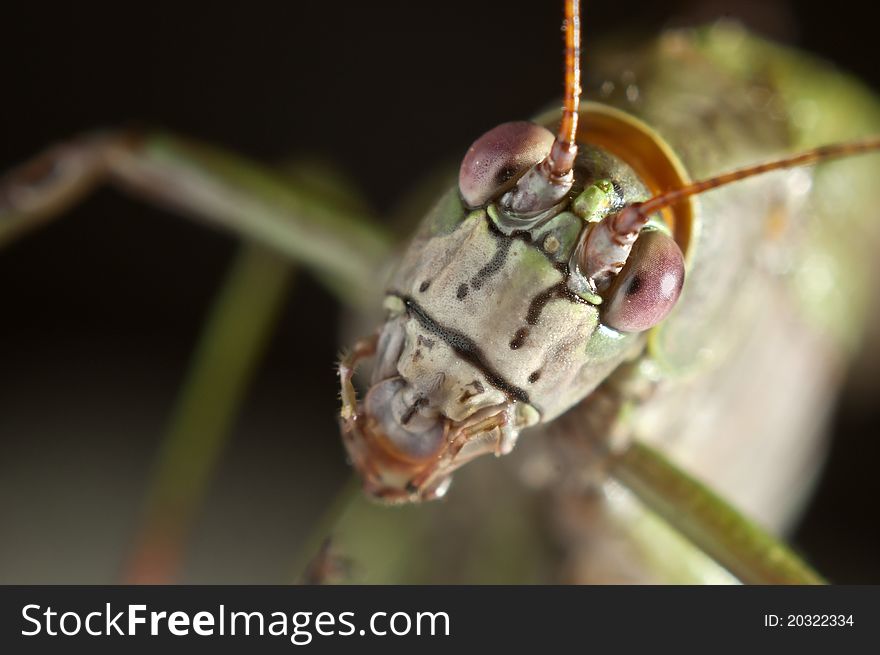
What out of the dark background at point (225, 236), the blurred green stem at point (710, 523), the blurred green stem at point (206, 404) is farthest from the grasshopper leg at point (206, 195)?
the blurred green stem at point (710, 523)

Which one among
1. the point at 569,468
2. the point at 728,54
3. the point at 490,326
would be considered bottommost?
the point at 490,326

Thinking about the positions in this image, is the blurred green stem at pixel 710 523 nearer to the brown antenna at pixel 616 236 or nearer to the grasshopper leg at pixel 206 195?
the brown antenna at pixel 616 236

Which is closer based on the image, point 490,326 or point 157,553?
point 490,326

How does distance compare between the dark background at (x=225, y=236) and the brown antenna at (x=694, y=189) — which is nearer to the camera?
the brown antenna at (x=694, y=189)

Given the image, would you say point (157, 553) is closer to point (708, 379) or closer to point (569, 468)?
point (569, 468)

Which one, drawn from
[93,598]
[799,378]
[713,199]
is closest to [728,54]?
[713,199]

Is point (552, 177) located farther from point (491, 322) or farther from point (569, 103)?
point (491, 322)
